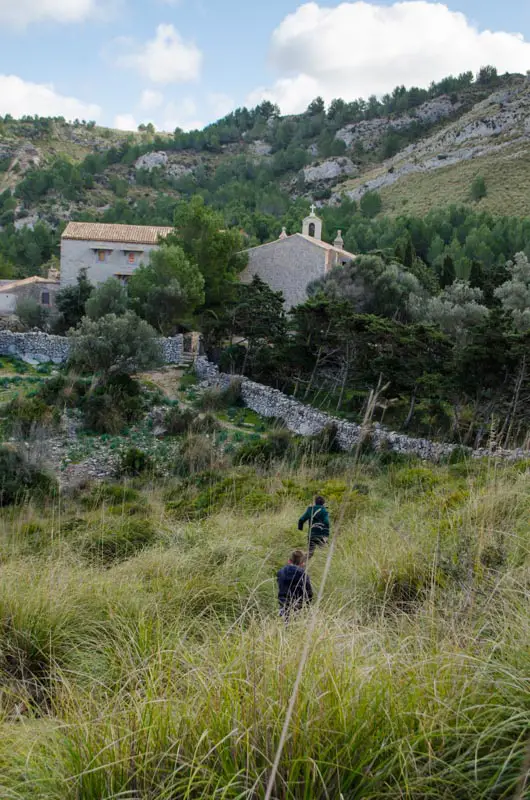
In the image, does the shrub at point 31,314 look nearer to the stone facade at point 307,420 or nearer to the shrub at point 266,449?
the stone facade at point 307,420

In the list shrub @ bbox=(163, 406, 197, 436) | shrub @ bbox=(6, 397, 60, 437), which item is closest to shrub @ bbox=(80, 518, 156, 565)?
shrub @ bbox=(6, 397, 60, 437)

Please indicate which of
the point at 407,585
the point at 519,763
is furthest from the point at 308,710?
the point at 407,585

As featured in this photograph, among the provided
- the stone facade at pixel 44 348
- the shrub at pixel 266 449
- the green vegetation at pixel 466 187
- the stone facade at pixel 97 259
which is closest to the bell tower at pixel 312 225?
the stone facade at pixel 97 259

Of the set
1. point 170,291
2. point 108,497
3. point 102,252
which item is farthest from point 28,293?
point 108,497

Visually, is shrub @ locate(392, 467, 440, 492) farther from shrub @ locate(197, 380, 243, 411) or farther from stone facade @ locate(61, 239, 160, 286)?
stone facade @ locate(61, 239, 160, 286)

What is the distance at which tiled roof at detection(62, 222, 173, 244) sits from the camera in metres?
30.3

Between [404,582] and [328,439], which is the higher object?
[404,582]

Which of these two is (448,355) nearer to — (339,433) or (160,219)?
(339,433)

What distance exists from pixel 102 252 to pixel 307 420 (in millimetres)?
18114

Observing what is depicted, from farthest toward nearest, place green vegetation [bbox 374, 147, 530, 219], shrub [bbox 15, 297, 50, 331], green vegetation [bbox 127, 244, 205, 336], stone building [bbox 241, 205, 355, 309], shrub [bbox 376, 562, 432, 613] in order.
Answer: green vegetation [bbox 374, 147, 530, 219], shrub [bbox 15, 297, 50, 331], stone building [bbox 241, 205, 355, 309], green vegetation [bbox 127, 244, 205, 336], shrub [bbox 376, 562, 432, 613]

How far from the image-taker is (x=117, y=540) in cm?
520

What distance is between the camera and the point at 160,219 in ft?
170

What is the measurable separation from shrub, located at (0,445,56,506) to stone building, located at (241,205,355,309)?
1726 centimetres

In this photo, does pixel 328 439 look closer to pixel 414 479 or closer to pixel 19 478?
pixel 19 478
